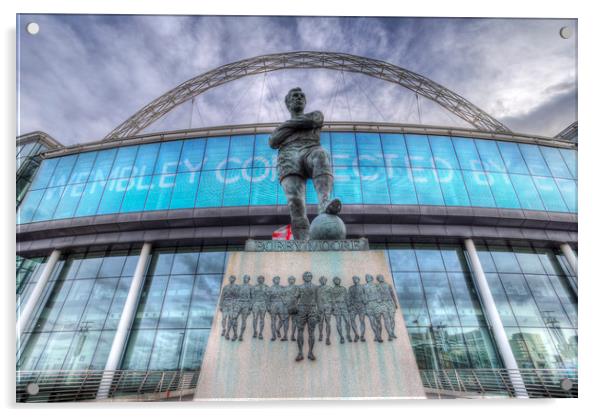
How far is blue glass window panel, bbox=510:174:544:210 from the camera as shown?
16078 millimetres

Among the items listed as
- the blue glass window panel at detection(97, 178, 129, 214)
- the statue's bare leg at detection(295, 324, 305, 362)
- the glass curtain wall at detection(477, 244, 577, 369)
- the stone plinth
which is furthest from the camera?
the blue glass window panel at detection(97, 178, 129, 214)

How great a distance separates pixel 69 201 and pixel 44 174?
2623mm

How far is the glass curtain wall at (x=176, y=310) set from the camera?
13.7 metres

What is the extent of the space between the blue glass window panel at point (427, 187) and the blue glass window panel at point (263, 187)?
720 cm

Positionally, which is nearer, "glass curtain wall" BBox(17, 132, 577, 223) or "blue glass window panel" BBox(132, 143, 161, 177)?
"glass curtain wall" BBox(17, 132, 577, 223)

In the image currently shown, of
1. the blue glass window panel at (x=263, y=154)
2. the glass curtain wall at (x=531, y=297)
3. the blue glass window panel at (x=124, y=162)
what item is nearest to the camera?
the glass curtain wall at (x=531, y=297)

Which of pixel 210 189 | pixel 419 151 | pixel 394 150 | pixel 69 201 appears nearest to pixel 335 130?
pixel 394 150

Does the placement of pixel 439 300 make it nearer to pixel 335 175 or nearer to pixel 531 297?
pixel 531 297

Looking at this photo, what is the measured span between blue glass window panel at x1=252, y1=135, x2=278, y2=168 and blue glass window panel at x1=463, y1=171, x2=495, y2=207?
1022cm

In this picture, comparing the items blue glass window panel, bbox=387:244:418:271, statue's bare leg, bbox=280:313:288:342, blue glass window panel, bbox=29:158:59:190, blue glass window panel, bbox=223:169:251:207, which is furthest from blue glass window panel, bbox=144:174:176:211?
statue's bare leg, bbox=280:313:288:342

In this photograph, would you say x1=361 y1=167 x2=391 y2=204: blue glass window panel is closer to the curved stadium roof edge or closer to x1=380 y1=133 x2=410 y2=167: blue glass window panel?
x1=380 y1=133 x2=410 y2=167: blue glass window panel

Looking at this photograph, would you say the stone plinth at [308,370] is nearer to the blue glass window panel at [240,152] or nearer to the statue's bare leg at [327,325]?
the statue's bare leg at [327,325]

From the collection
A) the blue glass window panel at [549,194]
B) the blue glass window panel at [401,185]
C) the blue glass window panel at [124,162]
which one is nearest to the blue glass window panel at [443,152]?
the blue glass window panel at [401,185]

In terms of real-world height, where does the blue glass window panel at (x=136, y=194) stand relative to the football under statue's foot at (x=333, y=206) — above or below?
above
